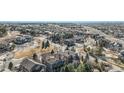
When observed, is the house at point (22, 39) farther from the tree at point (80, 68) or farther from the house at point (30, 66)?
the tree at point (80, 68)

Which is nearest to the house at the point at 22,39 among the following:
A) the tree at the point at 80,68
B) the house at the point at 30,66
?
the house at the point at 30,66

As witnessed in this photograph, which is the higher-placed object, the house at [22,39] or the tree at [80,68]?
the house at [22,39]

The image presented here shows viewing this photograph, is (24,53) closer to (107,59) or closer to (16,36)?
(16,36)

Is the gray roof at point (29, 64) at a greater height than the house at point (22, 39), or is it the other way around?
the house at point (22, 39)

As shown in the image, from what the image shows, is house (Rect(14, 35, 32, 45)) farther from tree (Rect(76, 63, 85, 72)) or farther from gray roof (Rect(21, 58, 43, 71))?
tree (Rect(76, 63, 85, 72))

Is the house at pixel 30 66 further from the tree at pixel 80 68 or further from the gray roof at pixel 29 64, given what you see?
the tree at pixel 80 68

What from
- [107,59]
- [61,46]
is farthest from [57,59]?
[107,59]

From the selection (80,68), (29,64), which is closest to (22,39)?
(29,64)

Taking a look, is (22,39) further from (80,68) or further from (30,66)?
(80,68)
